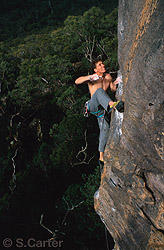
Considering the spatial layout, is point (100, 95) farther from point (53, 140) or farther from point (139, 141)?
point (53, 140)

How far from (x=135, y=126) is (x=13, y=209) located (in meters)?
9.36

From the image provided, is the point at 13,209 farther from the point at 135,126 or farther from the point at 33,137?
the point at 135,126

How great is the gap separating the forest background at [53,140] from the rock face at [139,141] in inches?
225

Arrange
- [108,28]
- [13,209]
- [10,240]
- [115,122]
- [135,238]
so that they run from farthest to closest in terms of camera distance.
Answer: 1. [108,28]
2. [13,209]
3. [10,240]
4. [115,122]
5. [135,238]

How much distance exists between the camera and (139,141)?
8.82 ft

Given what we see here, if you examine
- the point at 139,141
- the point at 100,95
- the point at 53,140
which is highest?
the point at 53,140

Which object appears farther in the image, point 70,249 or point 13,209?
point 13,209

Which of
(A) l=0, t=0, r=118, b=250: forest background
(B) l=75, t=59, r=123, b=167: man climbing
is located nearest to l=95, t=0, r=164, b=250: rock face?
(B) l=75, t=59, r=123, b=167: man climbing

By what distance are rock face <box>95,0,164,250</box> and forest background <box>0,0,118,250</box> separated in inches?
225

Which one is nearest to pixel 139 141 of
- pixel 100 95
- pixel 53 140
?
pixel 100 95

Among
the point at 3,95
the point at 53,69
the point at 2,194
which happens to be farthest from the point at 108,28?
the point at 2,194

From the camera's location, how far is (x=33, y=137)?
14344mm

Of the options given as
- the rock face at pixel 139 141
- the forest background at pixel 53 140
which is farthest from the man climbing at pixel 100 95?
the forest background at pixel 53 140

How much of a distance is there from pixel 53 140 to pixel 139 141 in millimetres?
9761
